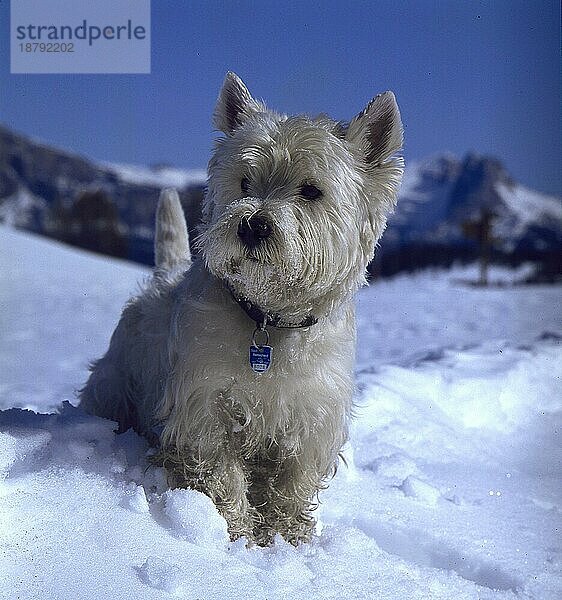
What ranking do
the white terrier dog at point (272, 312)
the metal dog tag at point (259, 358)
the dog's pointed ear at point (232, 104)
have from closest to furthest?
the white terrier dog at point (272, 312) → the metal dog tag at point (259, 358) → the dog's pointed ear at point (232, 104)

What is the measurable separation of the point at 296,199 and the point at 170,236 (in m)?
1.05

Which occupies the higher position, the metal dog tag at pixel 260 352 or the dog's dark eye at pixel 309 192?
the dog's dark eye at pixel 309 192

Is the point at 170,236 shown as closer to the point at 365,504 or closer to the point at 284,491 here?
the point at 284,491

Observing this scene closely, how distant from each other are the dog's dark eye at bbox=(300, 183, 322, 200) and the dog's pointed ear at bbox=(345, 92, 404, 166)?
0.81 ft

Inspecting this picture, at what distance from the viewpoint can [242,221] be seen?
6.57 ft

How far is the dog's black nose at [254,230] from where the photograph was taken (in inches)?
78.7

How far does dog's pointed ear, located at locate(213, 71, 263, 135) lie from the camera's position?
7.88 feet

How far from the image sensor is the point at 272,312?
2.25 m

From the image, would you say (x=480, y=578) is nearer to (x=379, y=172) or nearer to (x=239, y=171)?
(x=379, y=172)

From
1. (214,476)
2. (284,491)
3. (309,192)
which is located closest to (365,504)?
(284,491)

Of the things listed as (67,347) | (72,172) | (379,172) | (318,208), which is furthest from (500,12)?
(67,347)

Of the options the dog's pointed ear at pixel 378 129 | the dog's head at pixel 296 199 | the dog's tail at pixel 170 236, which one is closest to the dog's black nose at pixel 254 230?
the dog's head at pixel 296 199

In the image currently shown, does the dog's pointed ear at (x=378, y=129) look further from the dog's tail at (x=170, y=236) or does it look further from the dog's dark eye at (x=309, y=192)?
the dog's tail at (x=170, y=236)

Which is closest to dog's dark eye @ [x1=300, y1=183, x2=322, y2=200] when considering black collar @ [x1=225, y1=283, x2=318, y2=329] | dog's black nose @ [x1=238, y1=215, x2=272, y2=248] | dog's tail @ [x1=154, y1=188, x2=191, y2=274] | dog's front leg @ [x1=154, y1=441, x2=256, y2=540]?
dog's black nose @ [x1=238, y1=215, x2=272, y2=248]
